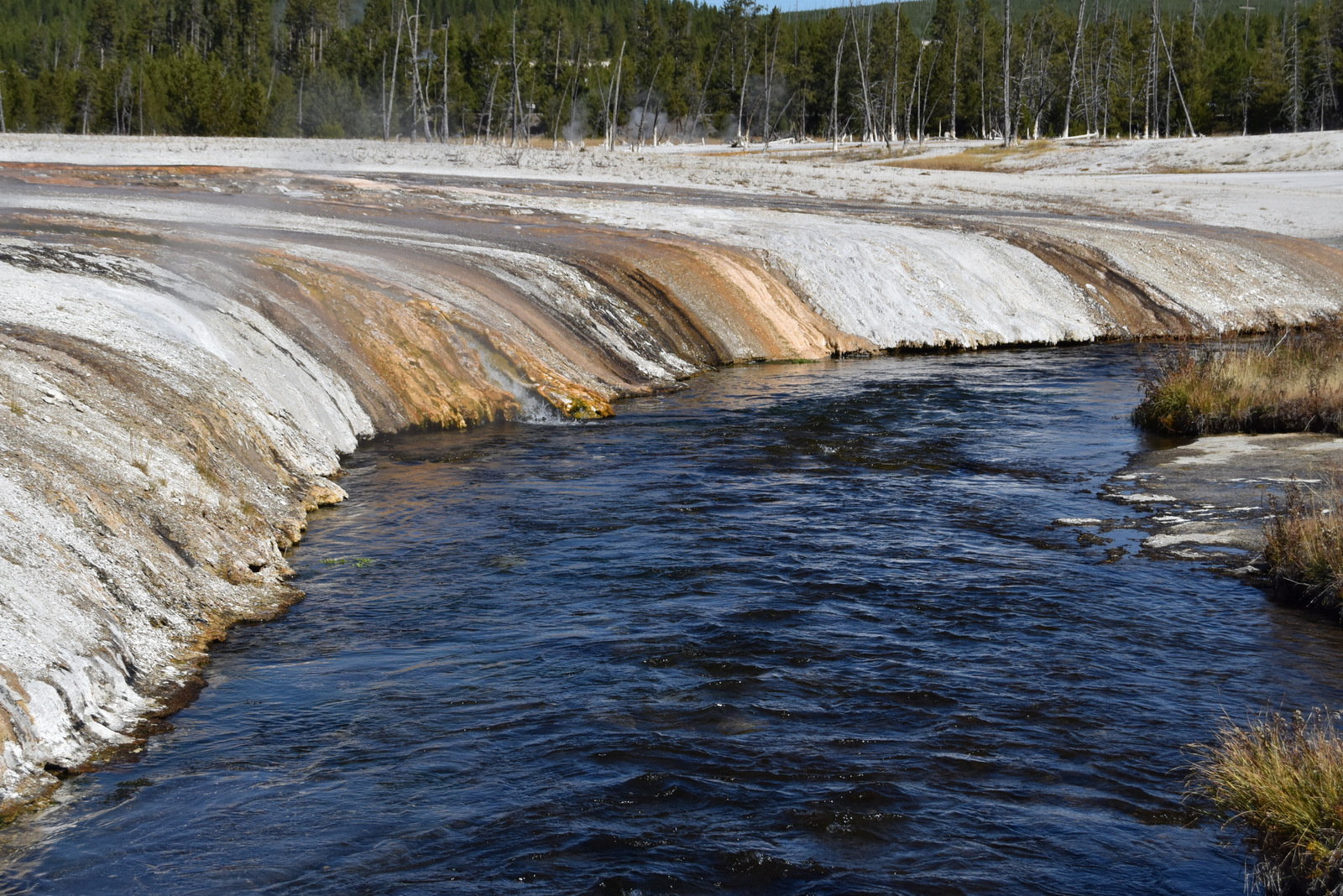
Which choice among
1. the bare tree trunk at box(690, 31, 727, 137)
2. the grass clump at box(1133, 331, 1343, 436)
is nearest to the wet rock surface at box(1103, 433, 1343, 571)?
the grass clump at box(1133, 331, 1343, 436)

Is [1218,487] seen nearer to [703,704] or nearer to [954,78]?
[703,704]

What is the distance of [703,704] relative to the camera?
7.88 metres

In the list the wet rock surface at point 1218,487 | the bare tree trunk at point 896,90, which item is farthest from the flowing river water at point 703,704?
the bare tree trunk at point 896,90

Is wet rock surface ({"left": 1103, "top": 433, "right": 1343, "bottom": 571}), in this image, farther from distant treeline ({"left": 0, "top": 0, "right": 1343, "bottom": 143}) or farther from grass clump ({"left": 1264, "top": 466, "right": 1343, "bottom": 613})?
distant treeline ({"left": 0, "top": 0, "right": 1343, "bottom": 143})

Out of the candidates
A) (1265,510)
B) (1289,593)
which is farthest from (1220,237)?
(1289,593)

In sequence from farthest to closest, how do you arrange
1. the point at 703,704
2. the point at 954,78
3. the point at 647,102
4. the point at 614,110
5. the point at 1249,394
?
the point at 647,102, the point at 614,110, the point at 954,78, the point at 1249,394, the point at 703,704

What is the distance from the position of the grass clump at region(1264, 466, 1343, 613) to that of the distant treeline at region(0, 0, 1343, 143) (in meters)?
90.3

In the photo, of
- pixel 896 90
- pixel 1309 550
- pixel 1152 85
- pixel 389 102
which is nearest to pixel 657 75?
pixel 896 90

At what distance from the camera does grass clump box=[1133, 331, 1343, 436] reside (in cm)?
1569

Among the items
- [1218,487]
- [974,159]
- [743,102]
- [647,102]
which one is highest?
[647,102]

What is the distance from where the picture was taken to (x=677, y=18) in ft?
426

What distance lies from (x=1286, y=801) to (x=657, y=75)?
119 m

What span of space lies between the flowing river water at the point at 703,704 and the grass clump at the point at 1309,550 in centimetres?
25

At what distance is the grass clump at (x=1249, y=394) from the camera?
51.5 ft
